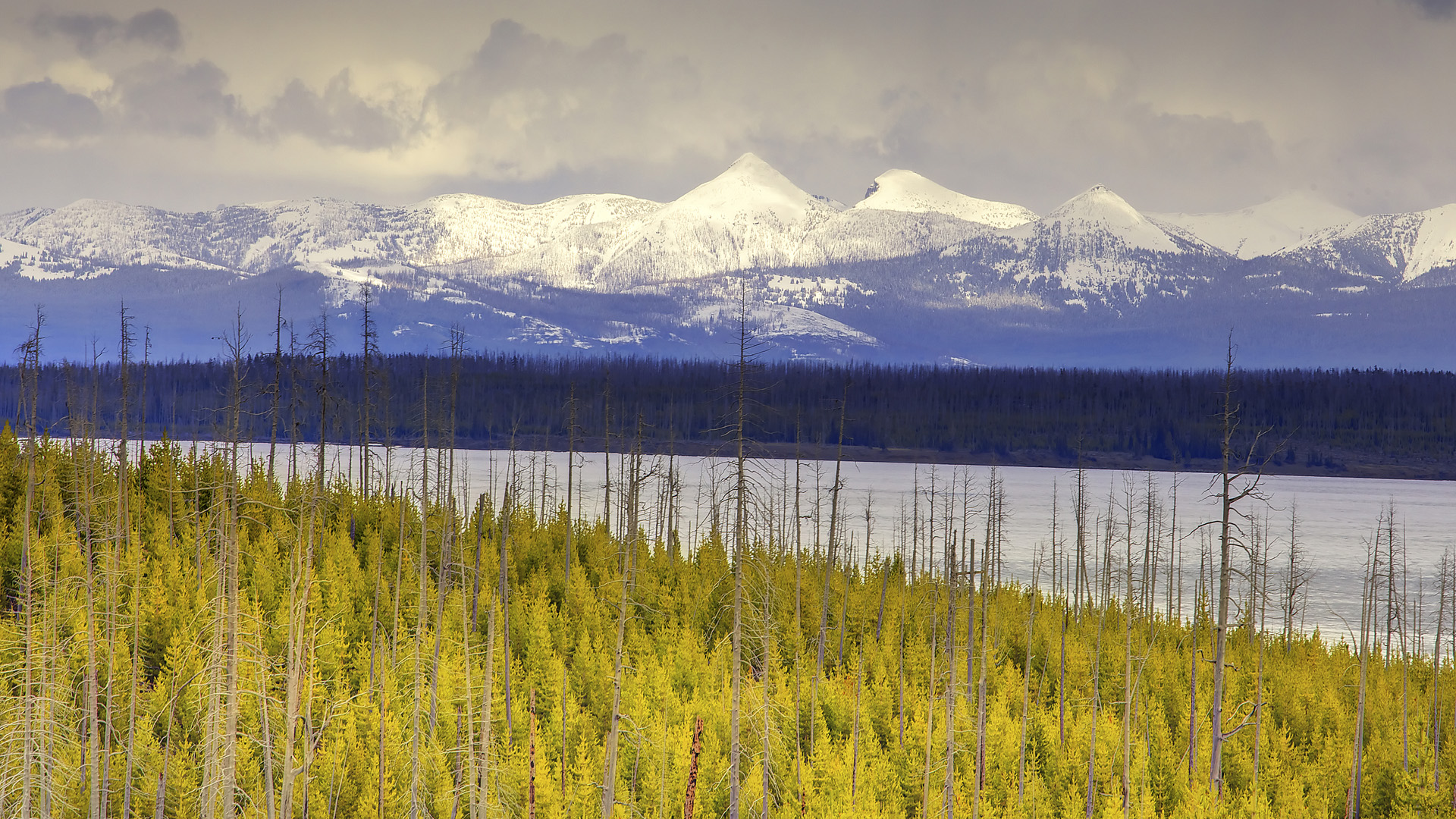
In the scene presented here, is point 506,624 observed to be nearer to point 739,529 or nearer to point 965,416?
point 739,529

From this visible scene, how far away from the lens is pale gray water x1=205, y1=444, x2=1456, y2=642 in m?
60.3

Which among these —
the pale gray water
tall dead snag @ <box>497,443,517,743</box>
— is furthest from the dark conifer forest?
tall dead snag @ <box>497,443,517,743</box>

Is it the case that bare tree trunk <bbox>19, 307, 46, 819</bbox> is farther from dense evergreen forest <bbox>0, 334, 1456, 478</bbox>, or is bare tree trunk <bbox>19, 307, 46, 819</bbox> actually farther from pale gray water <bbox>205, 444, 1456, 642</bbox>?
dense evergreen forest <bbox>0, 334, 1456, 478</bbox>

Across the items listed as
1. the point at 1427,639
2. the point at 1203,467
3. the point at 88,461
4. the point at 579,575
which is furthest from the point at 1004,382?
the point at 88,461

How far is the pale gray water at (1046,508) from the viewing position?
60.3 meters

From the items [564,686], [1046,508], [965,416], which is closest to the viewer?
[564,686]

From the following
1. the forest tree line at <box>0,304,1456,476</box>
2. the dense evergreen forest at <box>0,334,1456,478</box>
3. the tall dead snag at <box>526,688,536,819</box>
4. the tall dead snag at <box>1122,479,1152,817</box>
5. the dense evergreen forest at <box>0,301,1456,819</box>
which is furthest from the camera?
the forest tree line at <box>0,304,1456,476</box>

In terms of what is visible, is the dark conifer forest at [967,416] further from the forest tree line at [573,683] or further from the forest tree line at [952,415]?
the forest tree line at [573,683]

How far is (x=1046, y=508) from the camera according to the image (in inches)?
3880

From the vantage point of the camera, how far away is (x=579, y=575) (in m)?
38.8

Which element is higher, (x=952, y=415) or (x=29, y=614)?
(x=952, y=415)

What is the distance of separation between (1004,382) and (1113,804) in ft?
577

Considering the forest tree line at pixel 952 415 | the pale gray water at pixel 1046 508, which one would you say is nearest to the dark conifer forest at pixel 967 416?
the forest tree line at pixel 952 415

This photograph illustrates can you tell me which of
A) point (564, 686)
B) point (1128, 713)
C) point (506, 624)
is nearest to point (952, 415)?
point (1128, 713)
